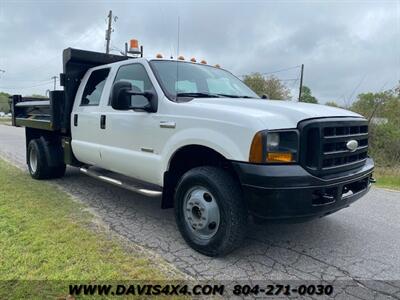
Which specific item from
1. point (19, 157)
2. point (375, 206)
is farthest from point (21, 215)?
point (19, 157)

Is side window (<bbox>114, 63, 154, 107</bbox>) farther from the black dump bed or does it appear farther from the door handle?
the black dump bed

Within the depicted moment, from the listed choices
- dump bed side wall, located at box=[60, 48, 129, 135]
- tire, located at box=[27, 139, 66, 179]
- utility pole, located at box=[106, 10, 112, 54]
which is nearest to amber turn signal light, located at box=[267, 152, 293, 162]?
dump bed side wall, located at box=[60, 48, 129, 135]

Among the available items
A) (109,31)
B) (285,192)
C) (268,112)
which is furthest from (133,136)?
(109,31)

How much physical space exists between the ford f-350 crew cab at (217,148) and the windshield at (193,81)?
0.02 m

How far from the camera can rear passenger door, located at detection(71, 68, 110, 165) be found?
5149 mm

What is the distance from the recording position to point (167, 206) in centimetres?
410

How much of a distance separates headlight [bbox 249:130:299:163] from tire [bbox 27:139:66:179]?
4817 millimetres

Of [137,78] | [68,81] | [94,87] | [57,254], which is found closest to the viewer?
[57,254]

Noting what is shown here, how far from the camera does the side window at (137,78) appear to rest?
4.35m

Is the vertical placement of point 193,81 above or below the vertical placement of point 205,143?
above

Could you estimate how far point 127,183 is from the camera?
4.79 meters

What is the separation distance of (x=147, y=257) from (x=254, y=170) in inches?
54.0

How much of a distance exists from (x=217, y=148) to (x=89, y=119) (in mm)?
2641

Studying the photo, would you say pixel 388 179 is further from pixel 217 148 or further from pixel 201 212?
pixel 217 148
